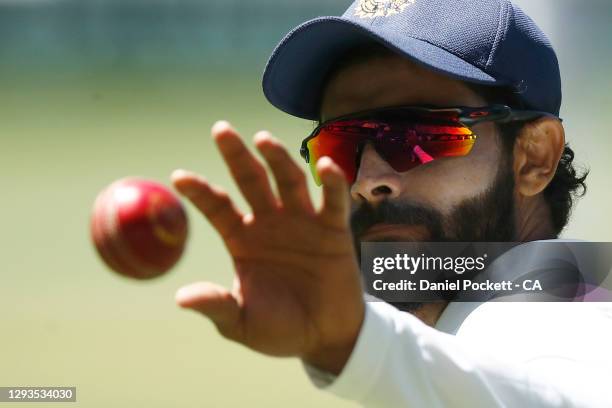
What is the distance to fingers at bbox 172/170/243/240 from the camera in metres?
1.53

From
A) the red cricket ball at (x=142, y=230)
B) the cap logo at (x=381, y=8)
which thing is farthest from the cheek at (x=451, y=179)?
the red cricket ball at (x=142, y=230)

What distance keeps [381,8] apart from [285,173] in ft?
4.57

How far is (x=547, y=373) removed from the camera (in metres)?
1.81

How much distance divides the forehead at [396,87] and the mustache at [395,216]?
294mm

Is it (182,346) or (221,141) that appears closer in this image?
(221,141)

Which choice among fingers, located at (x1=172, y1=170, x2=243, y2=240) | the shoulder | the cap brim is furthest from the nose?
fingers, located at (x1=172, y1=170, x2=243, y2=240)

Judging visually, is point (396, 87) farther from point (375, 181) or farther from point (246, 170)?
point (246, 170)

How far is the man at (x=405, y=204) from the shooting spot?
1.51m

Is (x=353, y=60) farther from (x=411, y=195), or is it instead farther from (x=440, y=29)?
(x=411, y=195)

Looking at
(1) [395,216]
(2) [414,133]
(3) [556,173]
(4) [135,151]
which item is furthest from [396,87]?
(4) [135,151]

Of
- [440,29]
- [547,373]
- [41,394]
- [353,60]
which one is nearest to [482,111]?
[440,29]

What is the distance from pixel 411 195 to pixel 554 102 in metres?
0.53

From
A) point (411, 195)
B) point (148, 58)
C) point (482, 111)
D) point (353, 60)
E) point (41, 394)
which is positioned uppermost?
point (148, 58)

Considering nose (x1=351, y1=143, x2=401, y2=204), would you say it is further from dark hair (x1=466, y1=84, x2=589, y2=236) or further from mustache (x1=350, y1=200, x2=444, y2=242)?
dark hair (x1=466, y1=84, x2=589, y2=236)
